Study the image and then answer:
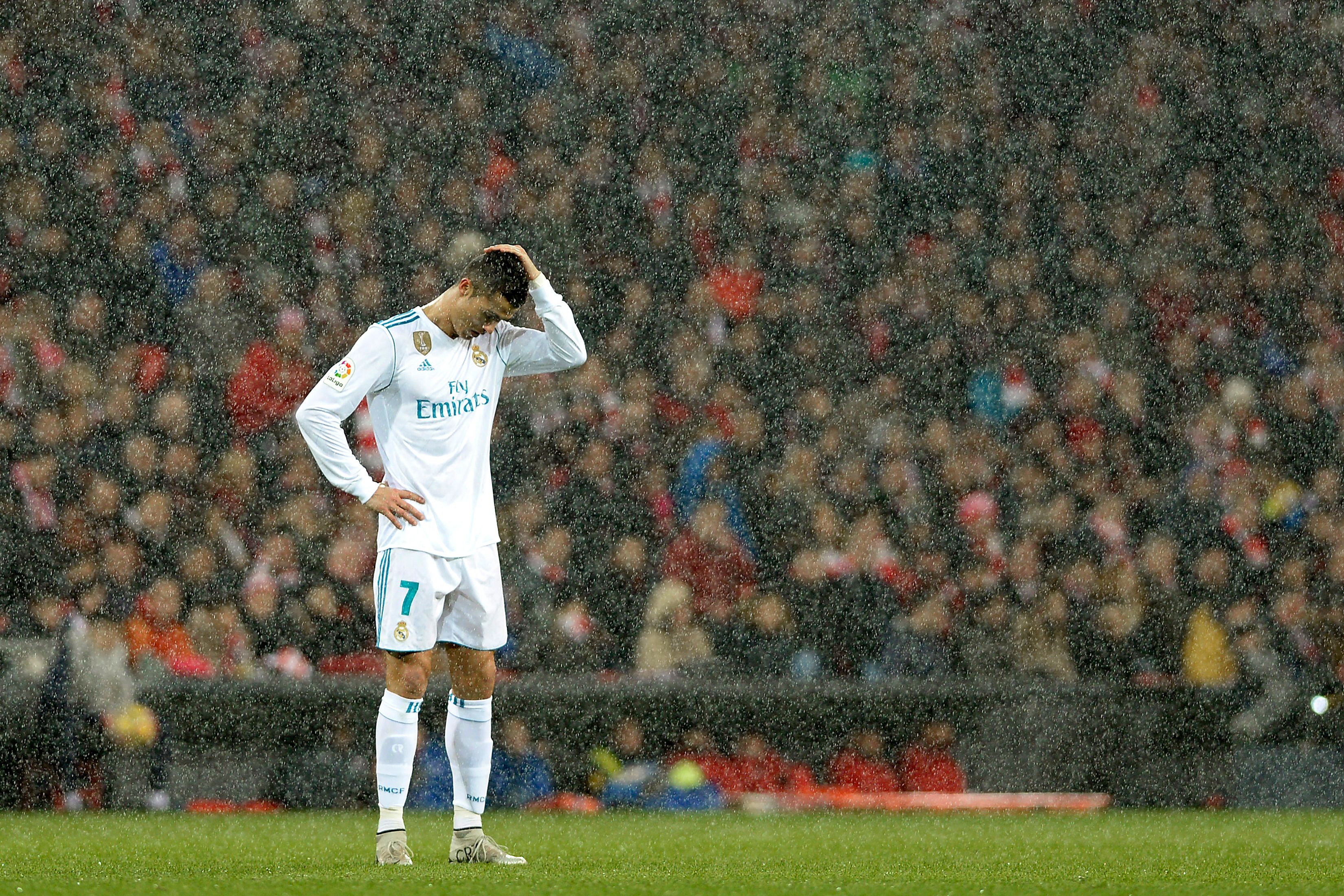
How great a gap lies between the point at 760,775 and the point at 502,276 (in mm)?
3004

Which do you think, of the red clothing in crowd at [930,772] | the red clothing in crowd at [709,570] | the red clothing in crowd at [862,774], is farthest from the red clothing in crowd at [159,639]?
the red clothing in crowd at [930,772]

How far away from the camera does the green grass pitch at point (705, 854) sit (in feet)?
13.4

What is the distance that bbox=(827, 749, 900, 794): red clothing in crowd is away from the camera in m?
6.92

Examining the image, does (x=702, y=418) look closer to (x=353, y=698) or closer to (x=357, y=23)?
(x=353, y=698)

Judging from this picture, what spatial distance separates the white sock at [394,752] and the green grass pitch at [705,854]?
16 cm

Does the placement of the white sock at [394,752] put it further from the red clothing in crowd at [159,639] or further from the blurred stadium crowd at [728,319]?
the red clothing in crowd at [159,639]

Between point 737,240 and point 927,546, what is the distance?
1859mm

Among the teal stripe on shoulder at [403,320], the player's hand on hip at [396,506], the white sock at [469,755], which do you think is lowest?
the white sock at [469,755]

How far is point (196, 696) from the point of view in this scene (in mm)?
6707

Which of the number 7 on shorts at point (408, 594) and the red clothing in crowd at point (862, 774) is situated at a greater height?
the number 7 on shorts at point (408, 594)

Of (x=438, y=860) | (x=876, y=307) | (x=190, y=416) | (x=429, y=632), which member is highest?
(x=876, y=307)

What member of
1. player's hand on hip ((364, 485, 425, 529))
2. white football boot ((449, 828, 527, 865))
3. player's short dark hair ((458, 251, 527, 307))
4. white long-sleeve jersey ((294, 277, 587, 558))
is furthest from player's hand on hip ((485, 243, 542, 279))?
white football boot ((449, 828, 527, 865))

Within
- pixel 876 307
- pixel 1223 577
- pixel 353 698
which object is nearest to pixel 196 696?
pixel 353 698

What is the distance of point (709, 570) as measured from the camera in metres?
7.80
